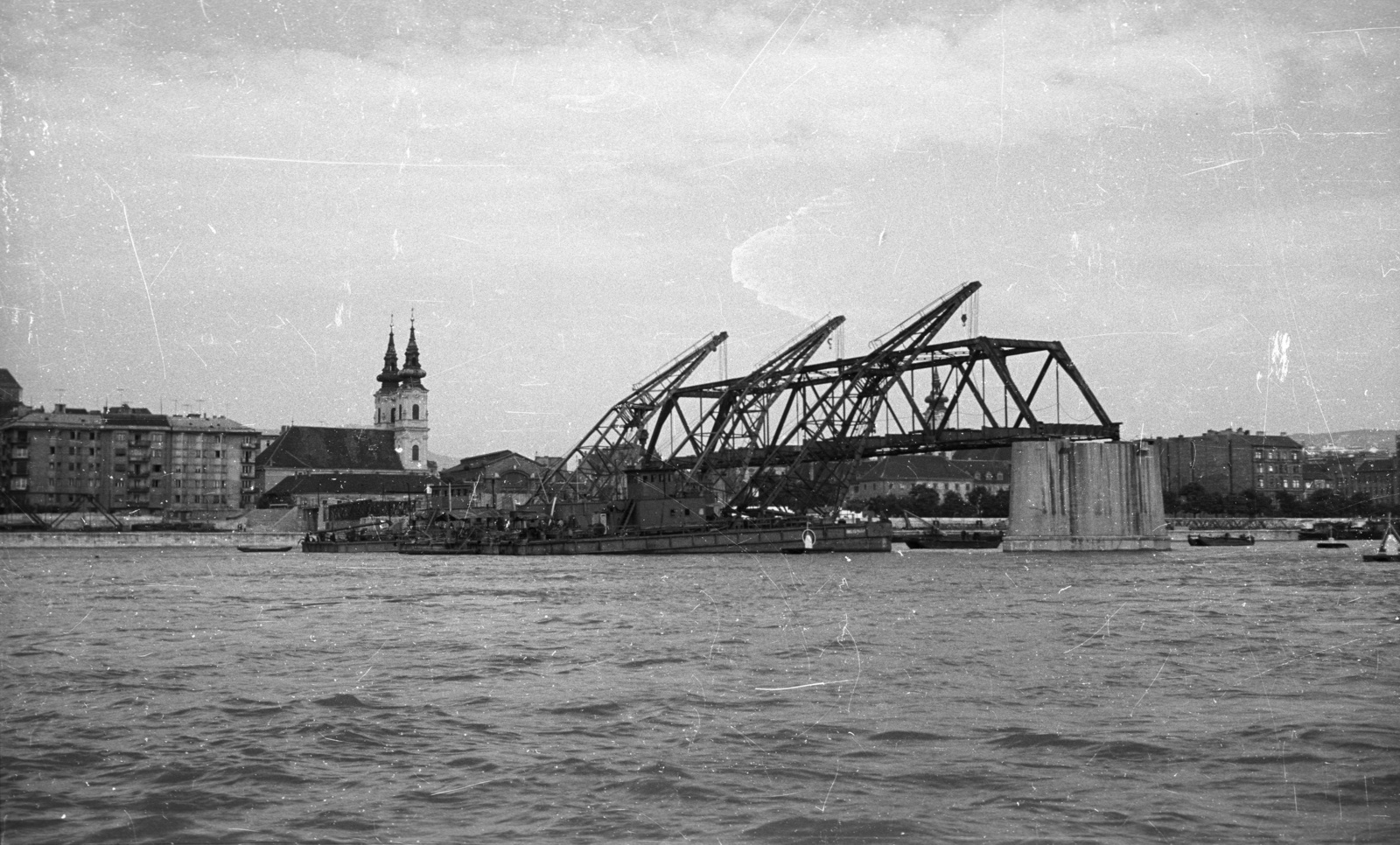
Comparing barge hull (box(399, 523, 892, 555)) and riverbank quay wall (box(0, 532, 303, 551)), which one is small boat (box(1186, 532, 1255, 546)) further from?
riverbank quay wall (box(0, 532, 303, 551))

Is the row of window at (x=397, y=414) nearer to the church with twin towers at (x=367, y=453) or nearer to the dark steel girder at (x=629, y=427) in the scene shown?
the church with twin towers at (x=367, y=453)

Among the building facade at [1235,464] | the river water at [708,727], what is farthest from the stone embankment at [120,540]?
the building facade at [1235,464]

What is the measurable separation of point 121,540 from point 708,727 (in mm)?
95730

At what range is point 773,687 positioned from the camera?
14.8 meters

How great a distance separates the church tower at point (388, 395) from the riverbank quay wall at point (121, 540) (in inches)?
2448

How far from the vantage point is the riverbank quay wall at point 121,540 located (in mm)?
94750

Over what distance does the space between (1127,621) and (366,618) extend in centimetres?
1437

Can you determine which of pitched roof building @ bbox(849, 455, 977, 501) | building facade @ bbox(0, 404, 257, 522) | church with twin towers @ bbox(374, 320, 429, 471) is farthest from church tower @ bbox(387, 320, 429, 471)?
pitched roof building @ bbox(849, 455, 977, 501)

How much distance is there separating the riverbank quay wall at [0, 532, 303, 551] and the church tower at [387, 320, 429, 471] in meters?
58.7

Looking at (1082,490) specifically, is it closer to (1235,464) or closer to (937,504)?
(937,504)

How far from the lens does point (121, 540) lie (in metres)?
Result: 97.6

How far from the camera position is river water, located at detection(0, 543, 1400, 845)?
29.2 feet

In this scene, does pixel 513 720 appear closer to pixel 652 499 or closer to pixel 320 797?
pixel 320 797

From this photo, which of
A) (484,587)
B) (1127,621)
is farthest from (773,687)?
(484,587)
